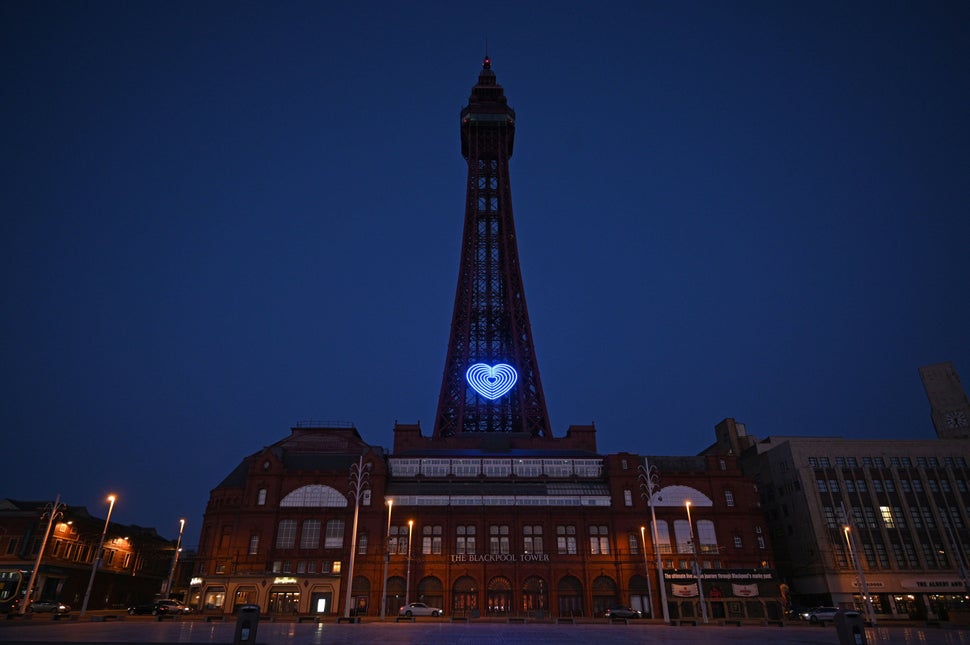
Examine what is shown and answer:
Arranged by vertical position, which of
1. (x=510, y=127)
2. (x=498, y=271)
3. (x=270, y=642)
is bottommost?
(x=270, y=642)

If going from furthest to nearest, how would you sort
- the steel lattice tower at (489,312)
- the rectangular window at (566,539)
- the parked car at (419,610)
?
the steel lattice tower at (489,312), the rectangular window at (566,539), the parked car at (419,610)

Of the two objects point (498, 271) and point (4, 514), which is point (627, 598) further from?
point (4, 514)

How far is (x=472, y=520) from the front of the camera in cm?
5959

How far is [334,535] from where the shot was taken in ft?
192

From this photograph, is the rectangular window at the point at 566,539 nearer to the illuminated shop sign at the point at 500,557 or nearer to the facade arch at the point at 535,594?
the illuminated shop sign at the point at 500,557

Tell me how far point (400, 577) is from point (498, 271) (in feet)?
162

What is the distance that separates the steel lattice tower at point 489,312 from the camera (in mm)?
78500

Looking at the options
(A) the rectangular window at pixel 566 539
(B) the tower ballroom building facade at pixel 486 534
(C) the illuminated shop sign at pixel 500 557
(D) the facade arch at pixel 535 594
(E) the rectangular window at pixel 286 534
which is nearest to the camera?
(B) the tower ballroom building facade at pixel 486 534

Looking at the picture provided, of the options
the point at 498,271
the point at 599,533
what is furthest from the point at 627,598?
the point at 498,271

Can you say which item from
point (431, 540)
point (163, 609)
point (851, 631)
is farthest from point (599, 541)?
point (851, 631)

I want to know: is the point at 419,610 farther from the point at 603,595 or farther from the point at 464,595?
the point at 603,595

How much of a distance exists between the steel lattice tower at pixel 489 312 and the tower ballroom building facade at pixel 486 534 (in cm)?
836

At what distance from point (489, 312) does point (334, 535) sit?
130 feet

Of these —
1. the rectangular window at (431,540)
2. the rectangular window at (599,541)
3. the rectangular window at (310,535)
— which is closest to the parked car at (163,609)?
the rectangular window at (310,535)
